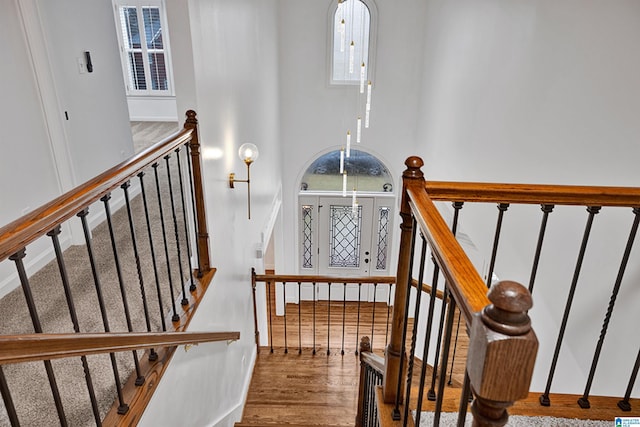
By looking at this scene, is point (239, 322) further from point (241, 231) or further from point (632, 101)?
point (632, 101)

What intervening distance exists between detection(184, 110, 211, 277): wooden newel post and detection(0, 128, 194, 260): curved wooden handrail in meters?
0.60

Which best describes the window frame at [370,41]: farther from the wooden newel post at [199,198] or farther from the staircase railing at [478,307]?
the staircase railing at [478,307]

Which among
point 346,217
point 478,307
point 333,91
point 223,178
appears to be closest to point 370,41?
point 333,91

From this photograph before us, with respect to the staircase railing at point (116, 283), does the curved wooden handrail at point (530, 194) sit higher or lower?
higher

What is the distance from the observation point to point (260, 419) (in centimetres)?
432

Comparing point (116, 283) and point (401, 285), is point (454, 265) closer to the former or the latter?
point (401, 285)

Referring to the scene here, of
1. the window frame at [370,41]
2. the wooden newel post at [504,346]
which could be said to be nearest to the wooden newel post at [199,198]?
the wooden newel post at [504,346]

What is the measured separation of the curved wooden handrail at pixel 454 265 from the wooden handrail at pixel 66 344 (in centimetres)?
104

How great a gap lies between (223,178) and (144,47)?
729cm

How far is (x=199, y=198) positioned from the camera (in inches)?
116

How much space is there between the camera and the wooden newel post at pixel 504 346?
68 centimetres

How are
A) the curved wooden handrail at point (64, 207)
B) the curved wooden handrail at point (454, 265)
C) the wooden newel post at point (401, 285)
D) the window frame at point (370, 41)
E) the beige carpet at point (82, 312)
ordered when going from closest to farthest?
the curved wooden handrail at point (454, 265) → the curved wooden handrail at point (64, 207) → the wooden newel post at point (401, 285) → the beige carpet at point (82, 312) → the window frame at point (370, 41)

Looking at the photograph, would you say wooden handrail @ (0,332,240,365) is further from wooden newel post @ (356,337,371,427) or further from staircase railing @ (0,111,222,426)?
wooden newel post @ (356,337,371,427)

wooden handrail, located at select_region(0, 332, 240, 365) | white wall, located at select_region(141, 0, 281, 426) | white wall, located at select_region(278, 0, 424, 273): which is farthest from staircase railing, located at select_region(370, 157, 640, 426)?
white wall, located at select_region(278, 0, 424, 273)
